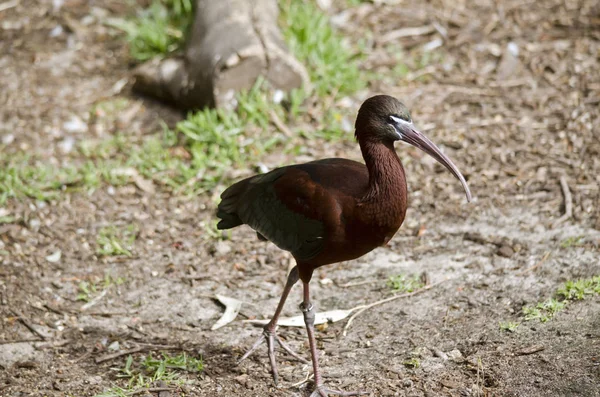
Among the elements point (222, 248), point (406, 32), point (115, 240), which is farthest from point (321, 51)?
point (115, 240)

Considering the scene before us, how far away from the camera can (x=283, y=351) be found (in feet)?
16.2

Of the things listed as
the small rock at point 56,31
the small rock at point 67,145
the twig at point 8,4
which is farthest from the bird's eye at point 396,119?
the twig at point 8,4

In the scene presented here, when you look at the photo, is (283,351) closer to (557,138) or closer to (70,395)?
(70,395)

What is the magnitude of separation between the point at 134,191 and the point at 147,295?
146cm

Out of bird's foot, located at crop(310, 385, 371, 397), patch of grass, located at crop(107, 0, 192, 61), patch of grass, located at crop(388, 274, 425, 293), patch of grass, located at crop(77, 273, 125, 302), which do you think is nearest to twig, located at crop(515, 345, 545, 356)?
bird's foot, located at crop(310, 385, 371, 397)

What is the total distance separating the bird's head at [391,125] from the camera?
13.6ft

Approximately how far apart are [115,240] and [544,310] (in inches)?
130

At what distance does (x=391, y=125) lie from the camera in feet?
13.7

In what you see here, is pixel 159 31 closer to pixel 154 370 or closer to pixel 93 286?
pixel 93 286

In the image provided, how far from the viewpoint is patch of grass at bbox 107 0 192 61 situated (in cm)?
818

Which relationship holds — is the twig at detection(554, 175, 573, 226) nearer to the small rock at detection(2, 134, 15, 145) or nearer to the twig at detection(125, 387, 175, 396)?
the twig at detection(125, 387, 175, 396)

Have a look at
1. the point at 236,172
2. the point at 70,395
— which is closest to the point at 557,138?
the point at 236,172

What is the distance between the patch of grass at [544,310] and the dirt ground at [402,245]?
50 millimetres

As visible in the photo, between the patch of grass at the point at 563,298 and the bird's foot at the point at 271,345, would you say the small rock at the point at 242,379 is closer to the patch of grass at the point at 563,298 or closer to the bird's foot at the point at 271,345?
the bird's foot at the point at 271,345
